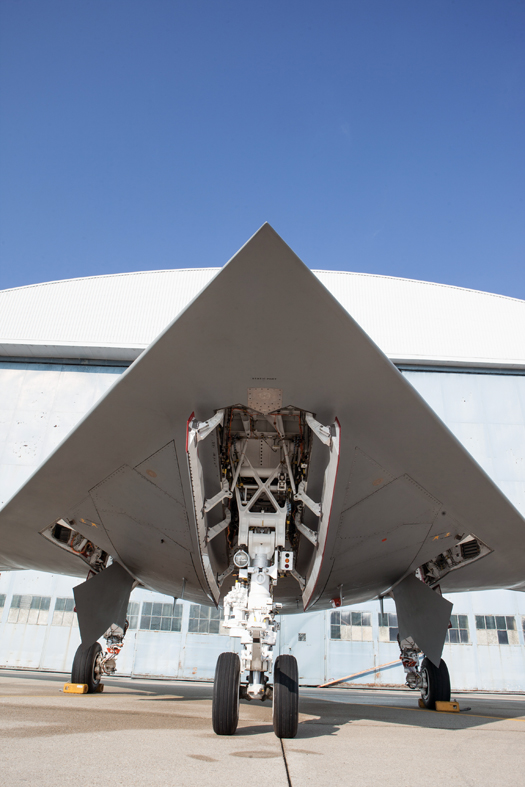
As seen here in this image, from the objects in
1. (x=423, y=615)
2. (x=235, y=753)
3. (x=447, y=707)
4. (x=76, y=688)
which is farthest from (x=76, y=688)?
(x=447, y=707)

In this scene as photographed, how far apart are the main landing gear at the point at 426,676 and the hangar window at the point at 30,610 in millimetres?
12631

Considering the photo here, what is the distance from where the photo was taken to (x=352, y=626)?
15039 mm

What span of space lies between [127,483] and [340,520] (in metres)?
2.25

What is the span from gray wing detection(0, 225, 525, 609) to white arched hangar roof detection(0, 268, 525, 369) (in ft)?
40.7

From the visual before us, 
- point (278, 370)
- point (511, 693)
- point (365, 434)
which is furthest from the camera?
point (511, 693)

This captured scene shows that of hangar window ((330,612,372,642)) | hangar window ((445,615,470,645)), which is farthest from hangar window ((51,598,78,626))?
hangar window ((445,615,470,645))

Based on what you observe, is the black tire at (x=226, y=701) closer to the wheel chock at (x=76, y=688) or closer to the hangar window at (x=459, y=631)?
the wheel chock at (x=76, y=688)

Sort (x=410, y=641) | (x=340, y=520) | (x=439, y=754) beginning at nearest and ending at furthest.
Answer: (x=439, y=754), (x=340, y=520), (x=410, y=641)

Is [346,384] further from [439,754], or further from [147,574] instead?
[147,574]

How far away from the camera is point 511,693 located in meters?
14.1

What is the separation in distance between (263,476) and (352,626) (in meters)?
12.4

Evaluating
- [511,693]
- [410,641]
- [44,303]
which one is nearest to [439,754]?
[410,641]

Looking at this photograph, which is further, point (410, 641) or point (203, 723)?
point (410, 641)

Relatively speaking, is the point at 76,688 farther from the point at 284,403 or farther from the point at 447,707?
the point at 284,403
